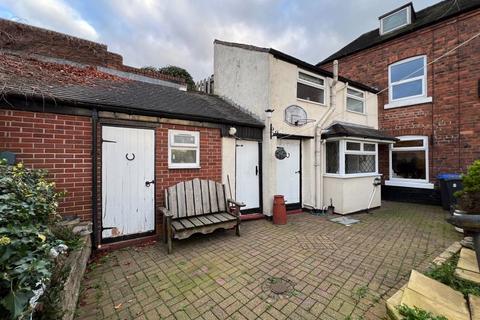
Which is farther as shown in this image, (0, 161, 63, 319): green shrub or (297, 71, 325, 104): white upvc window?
(297, 71, 325, 104): white upvc window

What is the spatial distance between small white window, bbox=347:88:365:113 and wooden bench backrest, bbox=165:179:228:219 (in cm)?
634

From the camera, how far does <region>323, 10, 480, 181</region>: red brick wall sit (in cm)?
715

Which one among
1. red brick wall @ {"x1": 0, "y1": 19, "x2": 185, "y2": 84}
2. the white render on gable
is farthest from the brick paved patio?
red brick wall @ {"x1": 0, "y1": 19, "x2": 185, "y2": 84}

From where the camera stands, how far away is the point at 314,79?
7.14 m

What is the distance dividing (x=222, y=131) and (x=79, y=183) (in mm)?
3173

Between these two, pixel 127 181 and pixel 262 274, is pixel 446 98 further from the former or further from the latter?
pixel 127 181

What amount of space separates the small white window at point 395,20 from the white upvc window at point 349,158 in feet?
21.0

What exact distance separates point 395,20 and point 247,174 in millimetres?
10538

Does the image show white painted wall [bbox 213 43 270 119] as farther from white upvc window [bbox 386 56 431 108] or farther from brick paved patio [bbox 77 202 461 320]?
white upvc window [bbox 386 56 431 108]

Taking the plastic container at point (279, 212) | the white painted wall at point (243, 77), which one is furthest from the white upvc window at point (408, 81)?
the plastic container at point (279, 212)

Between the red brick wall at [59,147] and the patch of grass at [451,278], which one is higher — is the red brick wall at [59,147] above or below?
above

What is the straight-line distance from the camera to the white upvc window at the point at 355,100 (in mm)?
8258

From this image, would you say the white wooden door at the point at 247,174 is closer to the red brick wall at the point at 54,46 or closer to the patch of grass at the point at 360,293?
the patch of grass at the point at 360,293

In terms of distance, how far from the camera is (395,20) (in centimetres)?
982
